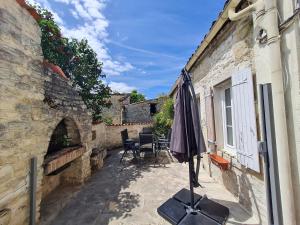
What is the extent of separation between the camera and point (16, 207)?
8.15 feet

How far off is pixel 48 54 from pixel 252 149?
785 centimetres

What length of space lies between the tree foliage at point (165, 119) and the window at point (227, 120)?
6.02 m

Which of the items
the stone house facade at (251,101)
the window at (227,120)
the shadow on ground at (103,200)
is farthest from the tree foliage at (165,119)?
the window at (227,120)

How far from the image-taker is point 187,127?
283 cm

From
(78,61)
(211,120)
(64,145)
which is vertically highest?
(78,61)

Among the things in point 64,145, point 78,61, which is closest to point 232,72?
point 64,145

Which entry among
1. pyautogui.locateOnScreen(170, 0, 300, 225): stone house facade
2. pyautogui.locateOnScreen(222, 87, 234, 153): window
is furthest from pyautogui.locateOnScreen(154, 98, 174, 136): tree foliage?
pyautogui.locateOnScreen(222, 87, 234, 153): window

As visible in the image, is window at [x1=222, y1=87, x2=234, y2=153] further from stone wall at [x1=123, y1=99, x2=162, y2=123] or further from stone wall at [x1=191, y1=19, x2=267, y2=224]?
stone wall at [x1=123, y1=99, x2=162, y2=123]

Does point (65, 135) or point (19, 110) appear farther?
point (65, 135)

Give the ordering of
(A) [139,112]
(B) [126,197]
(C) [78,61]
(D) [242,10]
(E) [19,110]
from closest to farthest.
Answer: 1. (E) [19,110]
2. (D) [242,10]
3. (B) [126,197]
4. (C) [78,61]
5. (A) [139,112]

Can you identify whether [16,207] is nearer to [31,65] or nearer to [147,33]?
[31,65]

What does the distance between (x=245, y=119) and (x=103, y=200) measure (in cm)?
336

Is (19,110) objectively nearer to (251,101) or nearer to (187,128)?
(187,128)

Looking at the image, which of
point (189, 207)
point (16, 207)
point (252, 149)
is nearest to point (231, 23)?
point (252, 149)
